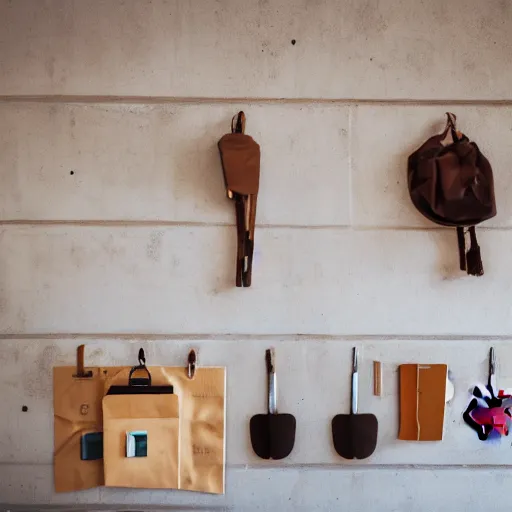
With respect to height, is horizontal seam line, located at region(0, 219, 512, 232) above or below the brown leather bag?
below

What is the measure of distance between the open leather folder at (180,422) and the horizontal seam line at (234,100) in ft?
2.27

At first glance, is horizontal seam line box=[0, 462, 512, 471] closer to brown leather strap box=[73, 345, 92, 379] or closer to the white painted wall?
the white painted wall

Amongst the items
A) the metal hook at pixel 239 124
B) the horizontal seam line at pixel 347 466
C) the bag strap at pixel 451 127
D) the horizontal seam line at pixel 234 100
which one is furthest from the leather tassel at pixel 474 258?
the metal hook at pixel 239 124

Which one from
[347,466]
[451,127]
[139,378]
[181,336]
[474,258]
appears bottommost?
[347,466]

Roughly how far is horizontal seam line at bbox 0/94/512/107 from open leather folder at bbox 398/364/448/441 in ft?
2.28

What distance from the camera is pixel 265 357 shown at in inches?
52.6

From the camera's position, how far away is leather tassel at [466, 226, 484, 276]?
4.24ft

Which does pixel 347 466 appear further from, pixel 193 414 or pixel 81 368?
pixel 81 368

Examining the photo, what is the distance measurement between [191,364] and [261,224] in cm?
41

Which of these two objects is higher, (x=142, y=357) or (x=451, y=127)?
(x=451, y=127)

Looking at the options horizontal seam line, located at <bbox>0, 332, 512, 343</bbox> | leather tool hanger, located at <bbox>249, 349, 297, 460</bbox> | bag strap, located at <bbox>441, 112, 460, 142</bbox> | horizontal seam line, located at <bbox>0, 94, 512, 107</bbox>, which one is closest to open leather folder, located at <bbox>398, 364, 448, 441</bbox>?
horizontal seam line, located at <bbox>0, 332, 512, 343</bbox>

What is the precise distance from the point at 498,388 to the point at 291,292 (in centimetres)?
60

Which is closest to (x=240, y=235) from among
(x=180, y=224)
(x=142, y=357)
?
(x=180, y=224)

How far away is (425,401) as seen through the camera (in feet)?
4.34
